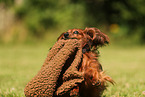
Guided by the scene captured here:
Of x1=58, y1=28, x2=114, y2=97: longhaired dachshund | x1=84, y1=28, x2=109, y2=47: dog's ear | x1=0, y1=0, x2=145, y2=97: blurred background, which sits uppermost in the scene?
x1=0, y1=0, x2=145, y2=97: blurred background

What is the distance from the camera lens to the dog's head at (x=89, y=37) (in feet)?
9.91

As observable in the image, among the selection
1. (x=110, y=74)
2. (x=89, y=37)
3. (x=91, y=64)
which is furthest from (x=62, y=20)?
(x=91, y=64)

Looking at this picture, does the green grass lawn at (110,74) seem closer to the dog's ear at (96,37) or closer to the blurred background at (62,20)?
the dog's ear at (96,37)

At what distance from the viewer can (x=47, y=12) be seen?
17.1 meters

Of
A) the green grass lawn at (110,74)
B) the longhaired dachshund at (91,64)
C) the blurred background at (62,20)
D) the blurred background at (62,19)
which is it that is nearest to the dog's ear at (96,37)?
the longhaired dachshund at (91,64)

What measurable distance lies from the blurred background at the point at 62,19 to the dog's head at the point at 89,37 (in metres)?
13.2

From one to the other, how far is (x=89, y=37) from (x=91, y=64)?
37 centimetres

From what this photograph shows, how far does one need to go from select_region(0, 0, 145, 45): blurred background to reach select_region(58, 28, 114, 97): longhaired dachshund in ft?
43.5

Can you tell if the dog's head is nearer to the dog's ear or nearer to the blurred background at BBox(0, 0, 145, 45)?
the dog's ear

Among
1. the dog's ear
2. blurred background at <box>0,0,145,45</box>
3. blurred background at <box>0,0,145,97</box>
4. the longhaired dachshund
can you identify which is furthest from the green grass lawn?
blurred background at <box>0,0,145,45</box>

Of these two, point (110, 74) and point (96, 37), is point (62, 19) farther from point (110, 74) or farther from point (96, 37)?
point (96, 37)

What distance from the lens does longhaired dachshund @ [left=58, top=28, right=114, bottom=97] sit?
2779 mm

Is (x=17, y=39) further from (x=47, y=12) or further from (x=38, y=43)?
(x=47, y=12)

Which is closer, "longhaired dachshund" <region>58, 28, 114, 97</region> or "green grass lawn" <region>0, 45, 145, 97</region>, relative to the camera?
"longhaired dachshund" <region>58, 28, 114, 97</region>
